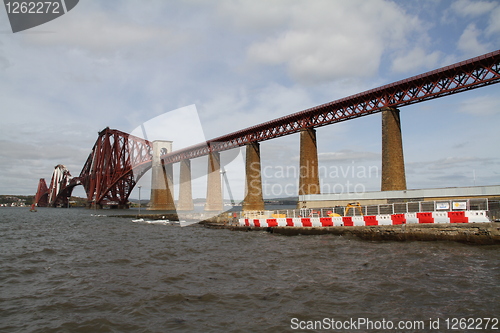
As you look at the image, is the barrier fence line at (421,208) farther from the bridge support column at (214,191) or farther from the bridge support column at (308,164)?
the bridge support column at (214,191)

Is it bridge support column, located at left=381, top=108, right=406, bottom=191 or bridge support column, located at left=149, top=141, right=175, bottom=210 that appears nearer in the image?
bridge support column, located at left=381, top=108, right=406, bottom=191

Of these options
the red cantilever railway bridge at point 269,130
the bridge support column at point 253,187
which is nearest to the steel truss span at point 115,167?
the red cantilever railway bridge at point 269,130

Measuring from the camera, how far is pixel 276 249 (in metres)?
18.7

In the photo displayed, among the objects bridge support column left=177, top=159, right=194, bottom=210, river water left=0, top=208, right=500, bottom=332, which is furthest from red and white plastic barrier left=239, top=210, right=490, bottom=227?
bridge support column left=177, top=159, right=194, bottom=210

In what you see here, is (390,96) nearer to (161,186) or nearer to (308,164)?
(308,164)

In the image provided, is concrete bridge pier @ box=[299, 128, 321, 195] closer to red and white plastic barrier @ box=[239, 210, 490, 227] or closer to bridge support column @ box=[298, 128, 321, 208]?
bridge support column @ box=[298, 128, 321, 208]

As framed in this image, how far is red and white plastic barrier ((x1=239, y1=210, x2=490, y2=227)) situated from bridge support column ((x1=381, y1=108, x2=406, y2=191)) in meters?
12.5

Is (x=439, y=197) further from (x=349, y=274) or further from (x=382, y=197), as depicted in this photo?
(x=349, y=274)

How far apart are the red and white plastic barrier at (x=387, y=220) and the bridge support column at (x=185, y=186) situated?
204 ft

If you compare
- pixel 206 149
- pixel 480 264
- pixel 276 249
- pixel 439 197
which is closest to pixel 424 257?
pixel 480 264

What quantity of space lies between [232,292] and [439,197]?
978 inches

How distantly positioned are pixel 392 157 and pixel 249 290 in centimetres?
2885

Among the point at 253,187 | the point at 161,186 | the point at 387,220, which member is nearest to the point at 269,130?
the point at 253,187

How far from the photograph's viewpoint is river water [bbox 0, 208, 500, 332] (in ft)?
24.4
